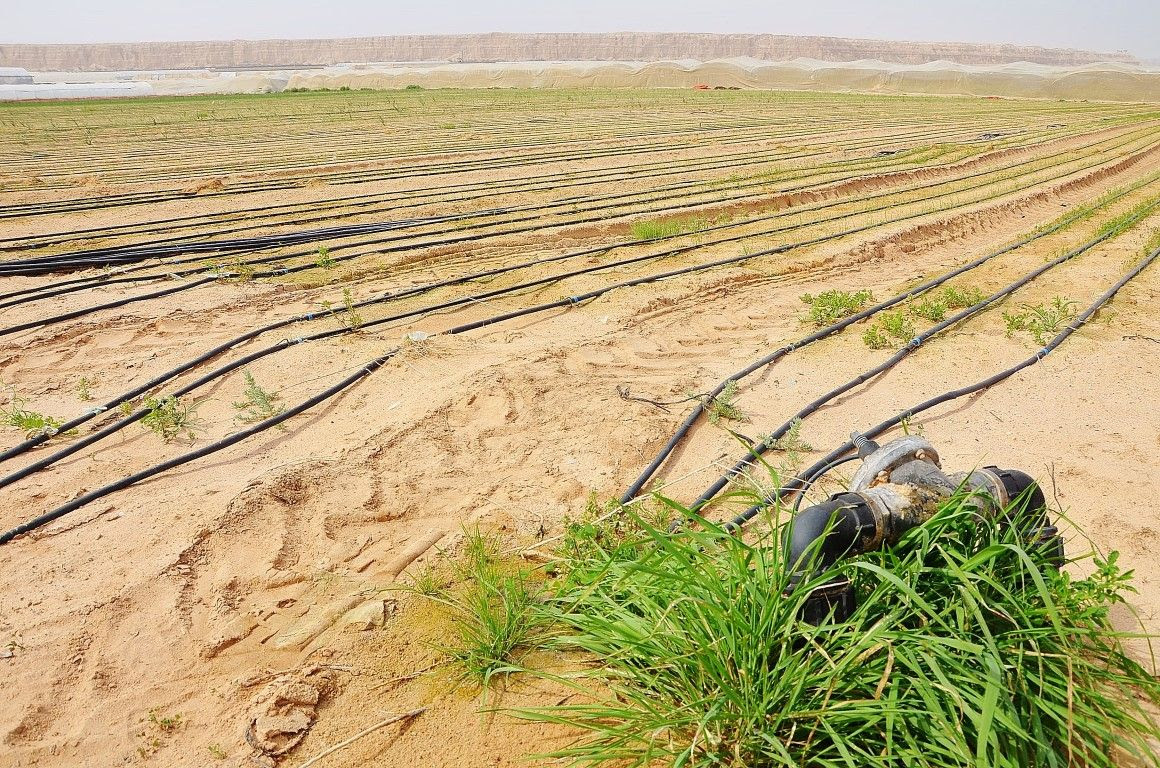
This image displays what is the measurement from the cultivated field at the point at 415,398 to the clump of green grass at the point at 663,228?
0.06 meters

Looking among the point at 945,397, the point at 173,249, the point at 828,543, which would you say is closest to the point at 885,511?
the point at 828,543

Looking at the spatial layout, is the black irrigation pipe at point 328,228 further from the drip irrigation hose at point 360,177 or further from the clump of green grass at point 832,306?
the clump of green grass at point 832,306

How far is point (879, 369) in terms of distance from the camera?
174 inches

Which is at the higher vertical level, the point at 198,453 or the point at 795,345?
the point at 795,345

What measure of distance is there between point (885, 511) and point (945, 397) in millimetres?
2272

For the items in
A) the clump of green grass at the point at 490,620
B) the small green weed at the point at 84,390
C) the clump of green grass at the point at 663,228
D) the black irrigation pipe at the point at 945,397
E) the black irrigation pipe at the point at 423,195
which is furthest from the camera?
the black irrigation pipe at the point at 423,195

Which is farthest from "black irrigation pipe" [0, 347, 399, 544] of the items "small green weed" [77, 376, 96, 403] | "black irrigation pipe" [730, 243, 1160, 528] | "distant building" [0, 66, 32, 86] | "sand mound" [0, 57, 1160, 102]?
"distant building" [0, 66, 32, 86]

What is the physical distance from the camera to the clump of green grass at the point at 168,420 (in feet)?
12.6

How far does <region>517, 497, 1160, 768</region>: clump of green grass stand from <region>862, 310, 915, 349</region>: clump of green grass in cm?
287

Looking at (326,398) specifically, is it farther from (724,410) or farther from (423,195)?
(423,195)

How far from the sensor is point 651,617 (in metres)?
2.07

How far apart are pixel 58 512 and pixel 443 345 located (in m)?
2.45

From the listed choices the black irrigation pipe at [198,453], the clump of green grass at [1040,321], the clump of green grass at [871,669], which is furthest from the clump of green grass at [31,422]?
the clump of green grass at [1040,321]

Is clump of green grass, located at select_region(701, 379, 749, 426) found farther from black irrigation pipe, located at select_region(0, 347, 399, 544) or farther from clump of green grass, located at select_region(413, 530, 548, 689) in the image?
black irrigation pipe, located at select_region(0, 347, 399, 544)
